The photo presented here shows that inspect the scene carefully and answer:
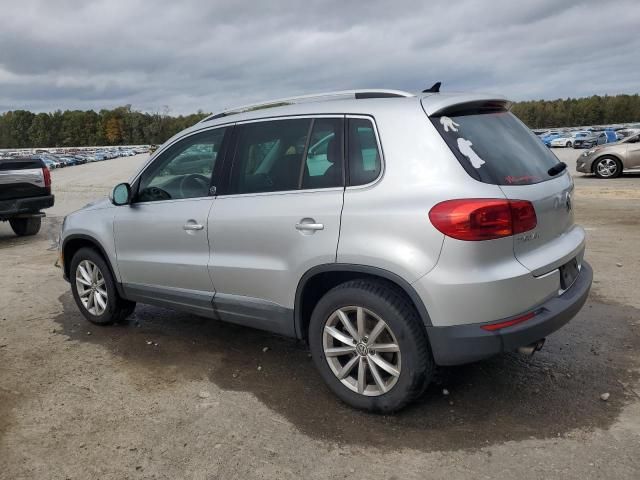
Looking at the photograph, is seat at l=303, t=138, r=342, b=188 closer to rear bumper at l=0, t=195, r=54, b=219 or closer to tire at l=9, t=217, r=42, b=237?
rear bumper at l=0, t=195, r=54, b=219

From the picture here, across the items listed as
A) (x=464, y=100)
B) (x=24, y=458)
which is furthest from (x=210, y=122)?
(x=24, y=458)

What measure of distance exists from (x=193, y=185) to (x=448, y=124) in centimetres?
199

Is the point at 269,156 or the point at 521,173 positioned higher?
the point at 269,156

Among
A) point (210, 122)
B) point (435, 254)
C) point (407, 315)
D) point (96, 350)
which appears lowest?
point (96, 350)

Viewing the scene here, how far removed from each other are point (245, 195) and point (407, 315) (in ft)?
4.65

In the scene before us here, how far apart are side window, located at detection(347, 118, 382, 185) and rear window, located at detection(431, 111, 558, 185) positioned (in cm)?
38

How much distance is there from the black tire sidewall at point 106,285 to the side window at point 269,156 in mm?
1810

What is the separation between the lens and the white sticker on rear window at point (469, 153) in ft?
10.1

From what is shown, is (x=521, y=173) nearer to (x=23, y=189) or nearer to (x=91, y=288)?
(x=91, y=288)

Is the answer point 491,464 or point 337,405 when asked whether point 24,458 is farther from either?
point 491,464

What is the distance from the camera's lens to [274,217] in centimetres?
362

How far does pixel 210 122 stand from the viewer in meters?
4.35

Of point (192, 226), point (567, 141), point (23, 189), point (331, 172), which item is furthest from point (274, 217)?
point (567, 141)

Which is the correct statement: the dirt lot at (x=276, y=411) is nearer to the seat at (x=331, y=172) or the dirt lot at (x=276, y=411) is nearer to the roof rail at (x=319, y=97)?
the seat at (x=331, y=172)
